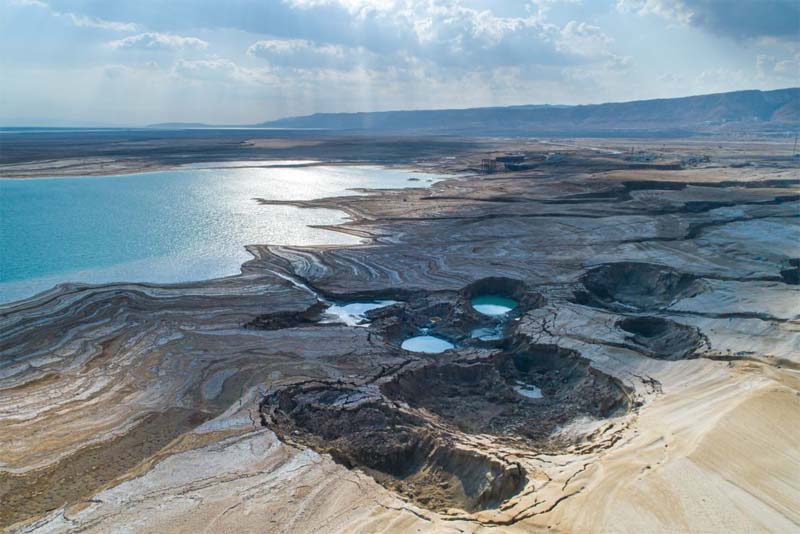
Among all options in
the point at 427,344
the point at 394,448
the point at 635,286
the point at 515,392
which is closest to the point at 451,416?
the point at 515,392

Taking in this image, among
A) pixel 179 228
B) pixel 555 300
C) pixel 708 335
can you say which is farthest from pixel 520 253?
pixel 179 228

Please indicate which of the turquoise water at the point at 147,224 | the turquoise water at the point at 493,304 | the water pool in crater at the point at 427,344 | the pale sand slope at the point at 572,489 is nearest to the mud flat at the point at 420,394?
the pale sand slope at the point at 572,489

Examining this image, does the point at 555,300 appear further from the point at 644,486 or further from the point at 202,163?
the point at 202,163

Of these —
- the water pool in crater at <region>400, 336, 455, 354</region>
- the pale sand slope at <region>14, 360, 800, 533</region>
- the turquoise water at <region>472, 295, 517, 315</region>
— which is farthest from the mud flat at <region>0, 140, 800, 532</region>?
the water pool in crater at <region>400, 336, 455, 354</region>

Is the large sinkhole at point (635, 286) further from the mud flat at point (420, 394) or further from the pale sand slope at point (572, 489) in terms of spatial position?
the pale sand slope at point (572, 489)

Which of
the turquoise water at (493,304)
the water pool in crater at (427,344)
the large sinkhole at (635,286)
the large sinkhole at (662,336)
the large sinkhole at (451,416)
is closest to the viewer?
the large sinkhole at (451,416)

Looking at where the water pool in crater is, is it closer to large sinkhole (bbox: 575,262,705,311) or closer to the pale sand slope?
large sinkhole (bbox: 575,262,705,311)
